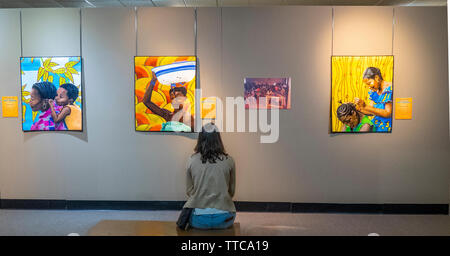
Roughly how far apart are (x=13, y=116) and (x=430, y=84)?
5893mm

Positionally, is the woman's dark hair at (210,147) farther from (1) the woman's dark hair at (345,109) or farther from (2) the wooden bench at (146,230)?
(1) the woman's dark hair at (345,109)

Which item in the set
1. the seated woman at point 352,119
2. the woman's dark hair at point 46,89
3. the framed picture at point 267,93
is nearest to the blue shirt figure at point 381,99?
the seated woman at point 352,119

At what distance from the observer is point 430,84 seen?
3598mm

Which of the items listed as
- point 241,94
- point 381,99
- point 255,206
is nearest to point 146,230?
point 255,206

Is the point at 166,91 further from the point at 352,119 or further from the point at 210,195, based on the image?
the point at 352,119

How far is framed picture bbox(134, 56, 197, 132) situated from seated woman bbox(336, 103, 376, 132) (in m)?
2.05

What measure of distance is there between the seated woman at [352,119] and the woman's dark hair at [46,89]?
398 cm

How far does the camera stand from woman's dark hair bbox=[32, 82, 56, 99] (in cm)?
362

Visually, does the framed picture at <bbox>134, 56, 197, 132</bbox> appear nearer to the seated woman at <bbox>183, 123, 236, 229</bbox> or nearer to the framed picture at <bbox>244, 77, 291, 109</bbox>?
the framed picture at <bbox>244, 77, 291, 109</bbox>

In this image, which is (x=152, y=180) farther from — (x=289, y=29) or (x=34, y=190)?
(x=289, y=29)

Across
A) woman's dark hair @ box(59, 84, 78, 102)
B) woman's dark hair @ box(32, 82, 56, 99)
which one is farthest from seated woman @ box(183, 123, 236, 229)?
woman's dark hair @ box(32, 82, 56, 99)

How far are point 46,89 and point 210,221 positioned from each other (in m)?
3.12

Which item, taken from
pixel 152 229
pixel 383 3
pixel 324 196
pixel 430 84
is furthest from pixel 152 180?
pixel 383 3

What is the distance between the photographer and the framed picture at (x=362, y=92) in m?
3.53
